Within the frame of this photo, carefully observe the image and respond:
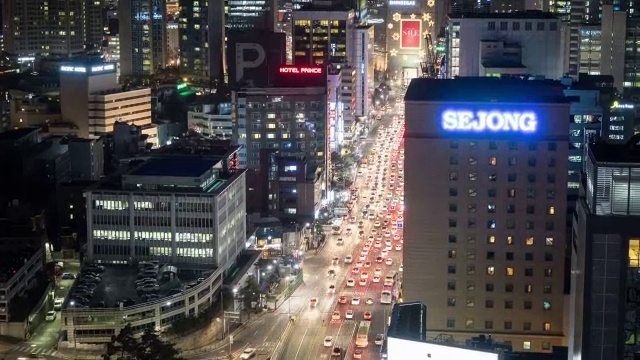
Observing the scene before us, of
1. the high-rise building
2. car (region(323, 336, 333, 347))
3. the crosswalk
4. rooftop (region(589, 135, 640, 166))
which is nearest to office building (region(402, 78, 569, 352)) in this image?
car (region(323, 336, 333, 347))

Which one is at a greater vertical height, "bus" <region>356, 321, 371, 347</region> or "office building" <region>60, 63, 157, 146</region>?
"office building" <region>60, 63, 157, 146</region>

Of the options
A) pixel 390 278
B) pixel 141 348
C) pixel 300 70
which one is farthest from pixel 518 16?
pixel 141 348

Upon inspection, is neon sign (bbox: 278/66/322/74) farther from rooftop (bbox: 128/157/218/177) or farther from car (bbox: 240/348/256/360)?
car (bbox: 240/348/256/360)

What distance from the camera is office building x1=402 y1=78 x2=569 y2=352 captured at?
39250 mm

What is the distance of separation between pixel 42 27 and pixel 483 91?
332ft

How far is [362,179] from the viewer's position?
81312mm

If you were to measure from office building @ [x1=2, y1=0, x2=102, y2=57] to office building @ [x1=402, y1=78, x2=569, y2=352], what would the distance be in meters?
99.5

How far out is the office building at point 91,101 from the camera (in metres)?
88.2

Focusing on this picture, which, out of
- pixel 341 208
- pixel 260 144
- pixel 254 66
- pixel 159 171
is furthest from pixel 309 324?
pixel 254 66

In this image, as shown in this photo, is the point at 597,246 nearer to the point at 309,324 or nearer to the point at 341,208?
the point at 309,324

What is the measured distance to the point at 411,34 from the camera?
13688cm

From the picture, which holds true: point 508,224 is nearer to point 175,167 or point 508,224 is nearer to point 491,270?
point 491,270

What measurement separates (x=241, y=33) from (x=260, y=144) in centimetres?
2918

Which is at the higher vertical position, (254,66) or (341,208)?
(254,66)
